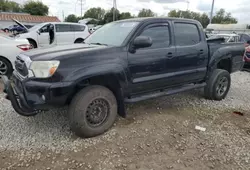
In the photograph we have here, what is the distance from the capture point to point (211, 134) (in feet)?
11.9

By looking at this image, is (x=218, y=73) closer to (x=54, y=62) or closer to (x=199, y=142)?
(x=199, y=142)

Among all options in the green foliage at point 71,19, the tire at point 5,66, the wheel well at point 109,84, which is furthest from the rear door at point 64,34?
the green foliage at point 71,19

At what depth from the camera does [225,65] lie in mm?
5578

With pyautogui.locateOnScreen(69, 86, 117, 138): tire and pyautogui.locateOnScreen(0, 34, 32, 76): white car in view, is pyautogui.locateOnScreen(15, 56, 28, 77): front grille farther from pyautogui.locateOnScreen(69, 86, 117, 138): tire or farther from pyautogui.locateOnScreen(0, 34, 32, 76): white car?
pyautogui.locateOnScreen(0, 34, 32, 76): white car

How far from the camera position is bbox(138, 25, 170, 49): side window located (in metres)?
3.93

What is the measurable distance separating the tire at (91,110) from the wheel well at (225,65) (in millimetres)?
3388

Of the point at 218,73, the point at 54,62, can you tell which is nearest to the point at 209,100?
the point at 218,73

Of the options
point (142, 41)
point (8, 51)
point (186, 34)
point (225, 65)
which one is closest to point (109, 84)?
point (142, 41)

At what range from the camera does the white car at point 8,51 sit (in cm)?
607

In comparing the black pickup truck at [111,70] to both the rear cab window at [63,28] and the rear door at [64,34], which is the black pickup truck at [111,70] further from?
the rear cab window at [63,28]

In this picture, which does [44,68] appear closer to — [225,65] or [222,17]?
[225,65]

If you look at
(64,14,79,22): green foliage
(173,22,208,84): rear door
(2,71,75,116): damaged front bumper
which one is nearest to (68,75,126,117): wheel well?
(2,71,75,116): damaged front bumper

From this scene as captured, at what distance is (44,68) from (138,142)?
68.1 inches

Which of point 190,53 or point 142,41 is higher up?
point 142,41
